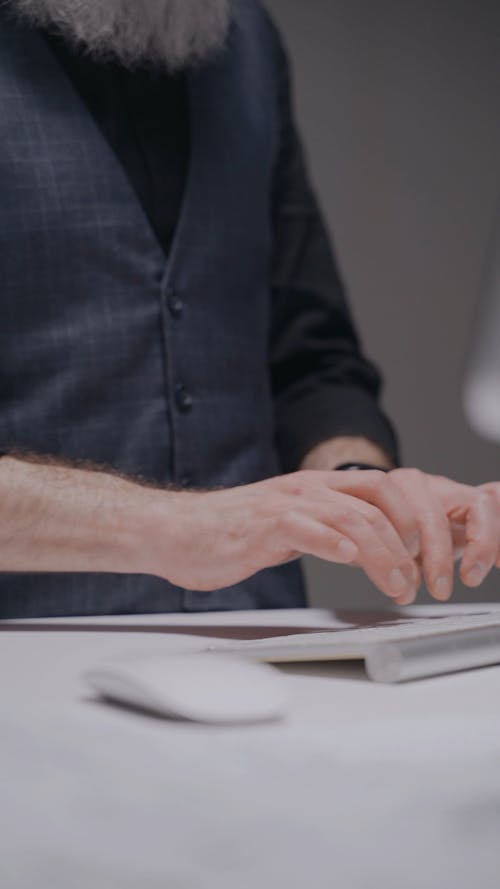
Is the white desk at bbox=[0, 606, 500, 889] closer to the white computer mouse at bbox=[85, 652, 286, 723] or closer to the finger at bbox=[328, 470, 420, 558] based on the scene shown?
the white computer mouse at bbox=[85, 652, 286, 723]

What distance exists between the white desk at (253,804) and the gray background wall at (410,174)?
1.60 metres

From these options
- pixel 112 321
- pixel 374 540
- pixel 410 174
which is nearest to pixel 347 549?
pixel 374 540

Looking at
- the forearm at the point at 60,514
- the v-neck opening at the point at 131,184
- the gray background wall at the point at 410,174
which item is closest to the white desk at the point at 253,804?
the forearm at the point at 60,514

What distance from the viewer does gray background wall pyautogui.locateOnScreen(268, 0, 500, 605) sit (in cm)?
204

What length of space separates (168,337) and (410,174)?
1.14 m

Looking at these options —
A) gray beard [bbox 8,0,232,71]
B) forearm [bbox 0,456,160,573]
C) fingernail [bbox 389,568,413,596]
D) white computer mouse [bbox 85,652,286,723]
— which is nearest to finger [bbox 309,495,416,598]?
fingernail [bbox 389,568,413,596]

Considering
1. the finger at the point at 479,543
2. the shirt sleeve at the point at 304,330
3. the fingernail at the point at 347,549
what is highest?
the fingernail at the point at 347,549

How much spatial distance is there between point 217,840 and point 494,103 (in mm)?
1890

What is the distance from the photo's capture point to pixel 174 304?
3.43 ft

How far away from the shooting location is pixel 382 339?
207 centimetres

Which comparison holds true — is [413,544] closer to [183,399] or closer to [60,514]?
[60,514]

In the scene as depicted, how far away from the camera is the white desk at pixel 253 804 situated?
40 cm

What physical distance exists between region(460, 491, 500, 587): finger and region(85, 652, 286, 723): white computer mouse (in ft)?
1.13

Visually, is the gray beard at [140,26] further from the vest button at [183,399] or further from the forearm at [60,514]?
the forearm at [60,514]
